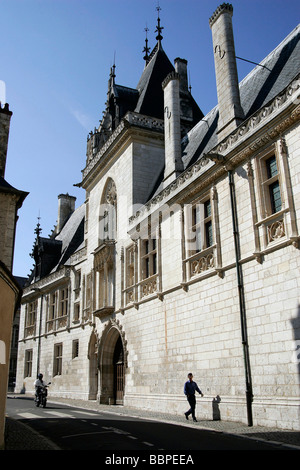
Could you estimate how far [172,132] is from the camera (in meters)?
17.1

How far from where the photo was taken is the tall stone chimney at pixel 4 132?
53.4 feet

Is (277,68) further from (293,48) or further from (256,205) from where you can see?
(256,205)

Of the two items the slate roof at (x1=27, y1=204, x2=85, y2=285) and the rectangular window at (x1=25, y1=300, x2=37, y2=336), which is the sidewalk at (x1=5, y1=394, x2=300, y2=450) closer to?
the slate roof at (x1=27, y1=204, x2=85, y2=285)

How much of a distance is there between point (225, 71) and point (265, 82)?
1367 millimetres

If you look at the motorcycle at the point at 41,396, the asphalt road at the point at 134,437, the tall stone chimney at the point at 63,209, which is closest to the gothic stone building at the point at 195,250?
the asphalt road at the point at 134,437

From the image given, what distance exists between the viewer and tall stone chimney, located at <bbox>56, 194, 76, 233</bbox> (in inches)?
1496

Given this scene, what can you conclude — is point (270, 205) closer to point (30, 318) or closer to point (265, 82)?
point (265, 82)

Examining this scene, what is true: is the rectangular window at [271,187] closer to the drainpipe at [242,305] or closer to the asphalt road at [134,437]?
the drainpipe at [242,305]

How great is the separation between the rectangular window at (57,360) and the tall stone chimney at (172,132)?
49.1 feet

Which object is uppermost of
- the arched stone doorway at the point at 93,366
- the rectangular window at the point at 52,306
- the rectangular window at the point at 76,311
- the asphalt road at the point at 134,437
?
the rectangular window at the point at 52,306

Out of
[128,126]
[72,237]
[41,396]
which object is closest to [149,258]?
[128,126]

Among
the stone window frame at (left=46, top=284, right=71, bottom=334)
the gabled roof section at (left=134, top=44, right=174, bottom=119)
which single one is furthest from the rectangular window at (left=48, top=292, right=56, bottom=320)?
the gabled roof section at (left=134, top=44, right=174, bottom=119)

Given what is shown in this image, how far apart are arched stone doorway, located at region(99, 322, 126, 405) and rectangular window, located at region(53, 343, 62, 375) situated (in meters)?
7.19

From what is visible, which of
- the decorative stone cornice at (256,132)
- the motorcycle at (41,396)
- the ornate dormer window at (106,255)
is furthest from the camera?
the ornate dormer window at (106,255)
